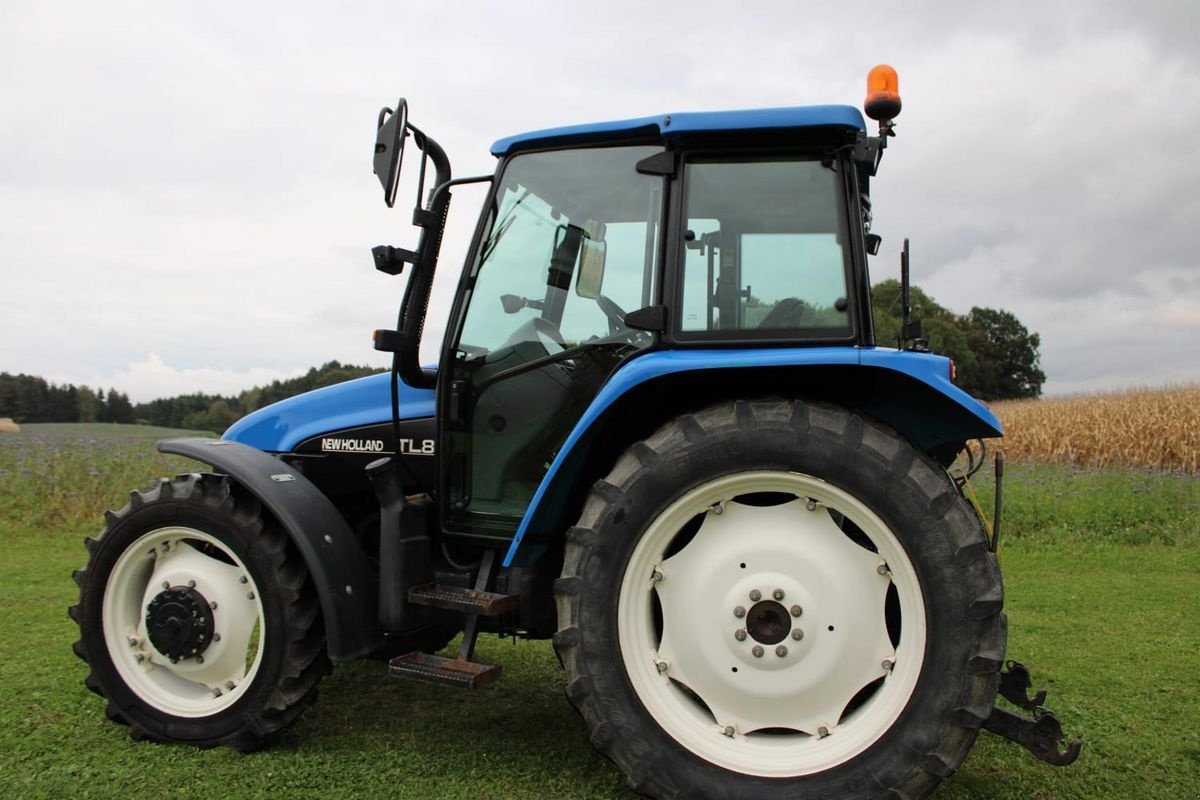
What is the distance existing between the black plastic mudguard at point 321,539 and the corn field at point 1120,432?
13.0 meters

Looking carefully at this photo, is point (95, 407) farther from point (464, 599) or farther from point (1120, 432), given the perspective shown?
point (1120, 432)

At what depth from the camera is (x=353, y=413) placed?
142 inches

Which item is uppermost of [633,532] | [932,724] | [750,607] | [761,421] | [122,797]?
[761,421]

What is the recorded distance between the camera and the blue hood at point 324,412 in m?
3.50

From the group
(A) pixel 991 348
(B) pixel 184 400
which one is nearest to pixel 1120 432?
(B) pixel 184 400

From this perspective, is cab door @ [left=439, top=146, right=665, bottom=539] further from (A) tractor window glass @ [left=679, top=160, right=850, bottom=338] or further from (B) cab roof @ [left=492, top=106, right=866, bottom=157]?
(A) tractor window glass @ [left=679, top=160, right=850, bottom=338]

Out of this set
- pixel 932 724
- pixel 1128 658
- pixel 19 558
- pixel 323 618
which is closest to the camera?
pixel 932 724

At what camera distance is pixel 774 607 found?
2686mm

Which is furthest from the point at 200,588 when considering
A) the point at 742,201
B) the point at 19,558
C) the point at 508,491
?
the point at 19,558

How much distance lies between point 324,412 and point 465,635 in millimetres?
1155

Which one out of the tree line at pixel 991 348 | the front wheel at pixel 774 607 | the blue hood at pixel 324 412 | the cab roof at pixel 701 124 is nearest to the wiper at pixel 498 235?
the cab roof at pixel 701 124

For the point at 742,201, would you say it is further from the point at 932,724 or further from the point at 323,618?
the point at 323,618

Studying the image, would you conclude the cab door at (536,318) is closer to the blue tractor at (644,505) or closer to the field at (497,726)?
the blue tractor at (644,505)

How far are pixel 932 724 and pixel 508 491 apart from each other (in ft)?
5.19
